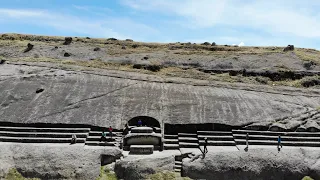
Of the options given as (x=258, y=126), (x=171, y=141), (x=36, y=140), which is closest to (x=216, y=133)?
(x=258, y=126)

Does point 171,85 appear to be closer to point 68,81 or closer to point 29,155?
point 68,81

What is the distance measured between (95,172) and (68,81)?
1025 centimetres

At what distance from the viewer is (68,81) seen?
2708 centimetres

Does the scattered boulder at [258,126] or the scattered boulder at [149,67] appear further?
the scattered boulder at [149,67]

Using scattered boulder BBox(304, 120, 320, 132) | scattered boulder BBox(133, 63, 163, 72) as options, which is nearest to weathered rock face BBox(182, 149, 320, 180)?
scattered boulder BBox(304, 120, 320, 132)

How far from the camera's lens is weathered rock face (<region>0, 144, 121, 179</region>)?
59.6 ft

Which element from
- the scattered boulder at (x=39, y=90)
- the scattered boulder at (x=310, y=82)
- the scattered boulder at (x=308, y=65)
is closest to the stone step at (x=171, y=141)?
the scattered boulder at (x=39, y=90)

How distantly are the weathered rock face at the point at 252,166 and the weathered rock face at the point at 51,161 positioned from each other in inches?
186

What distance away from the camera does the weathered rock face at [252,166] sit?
19.0 metres

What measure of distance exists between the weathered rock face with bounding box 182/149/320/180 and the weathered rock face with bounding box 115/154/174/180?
3.28ft

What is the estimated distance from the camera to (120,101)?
25.2m

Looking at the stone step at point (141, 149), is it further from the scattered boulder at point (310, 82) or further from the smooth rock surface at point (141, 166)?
the scattered boulder at point (310, 82)

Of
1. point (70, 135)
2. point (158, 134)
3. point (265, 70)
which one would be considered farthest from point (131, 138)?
point (265, 70)

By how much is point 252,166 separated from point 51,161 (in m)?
10.1
